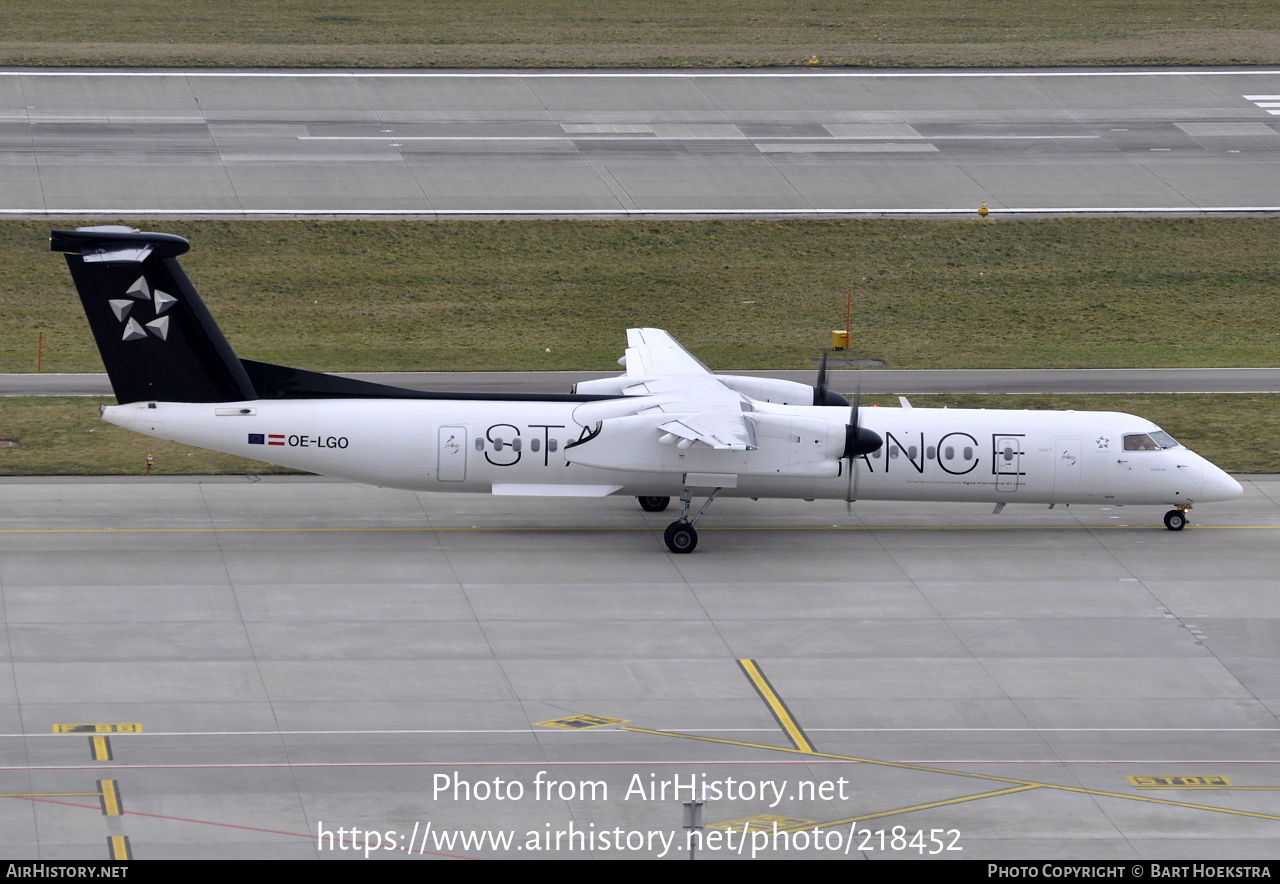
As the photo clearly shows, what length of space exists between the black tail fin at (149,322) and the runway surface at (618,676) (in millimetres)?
3240

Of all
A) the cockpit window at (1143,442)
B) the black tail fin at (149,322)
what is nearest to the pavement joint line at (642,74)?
the black tail fin at (149,322)

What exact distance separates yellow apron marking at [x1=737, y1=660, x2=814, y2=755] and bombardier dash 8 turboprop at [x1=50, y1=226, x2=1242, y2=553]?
198 inches

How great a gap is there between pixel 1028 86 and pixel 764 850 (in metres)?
56.6

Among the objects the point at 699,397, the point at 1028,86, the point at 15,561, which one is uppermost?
the point at 1028,86

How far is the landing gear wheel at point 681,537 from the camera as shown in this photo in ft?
108

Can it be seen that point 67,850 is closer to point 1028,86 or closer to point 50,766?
point 50,766

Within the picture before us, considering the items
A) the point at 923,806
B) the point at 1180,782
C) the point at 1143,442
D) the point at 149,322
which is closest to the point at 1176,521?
the point at 1143,442

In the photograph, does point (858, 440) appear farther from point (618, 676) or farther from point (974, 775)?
point (974, 775)

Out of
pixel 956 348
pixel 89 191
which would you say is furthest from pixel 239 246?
pixel 956 348

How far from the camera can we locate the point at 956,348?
5091 cm

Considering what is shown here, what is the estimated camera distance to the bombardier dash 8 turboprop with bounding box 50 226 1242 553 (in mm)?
31906

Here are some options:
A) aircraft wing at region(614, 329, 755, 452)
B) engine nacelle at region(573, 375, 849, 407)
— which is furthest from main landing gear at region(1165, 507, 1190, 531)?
aircraft wing at region(614, 329, 755, 452)

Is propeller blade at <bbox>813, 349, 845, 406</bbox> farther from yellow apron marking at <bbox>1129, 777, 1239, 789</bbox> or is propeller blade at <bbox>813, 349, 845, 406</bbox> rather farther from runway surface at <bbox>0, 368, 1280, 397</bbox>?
yellow apron marking at <bbox>1129, 777, 1239, 789</bbox>

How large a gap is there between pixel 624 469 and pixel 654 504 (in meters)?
3.12
